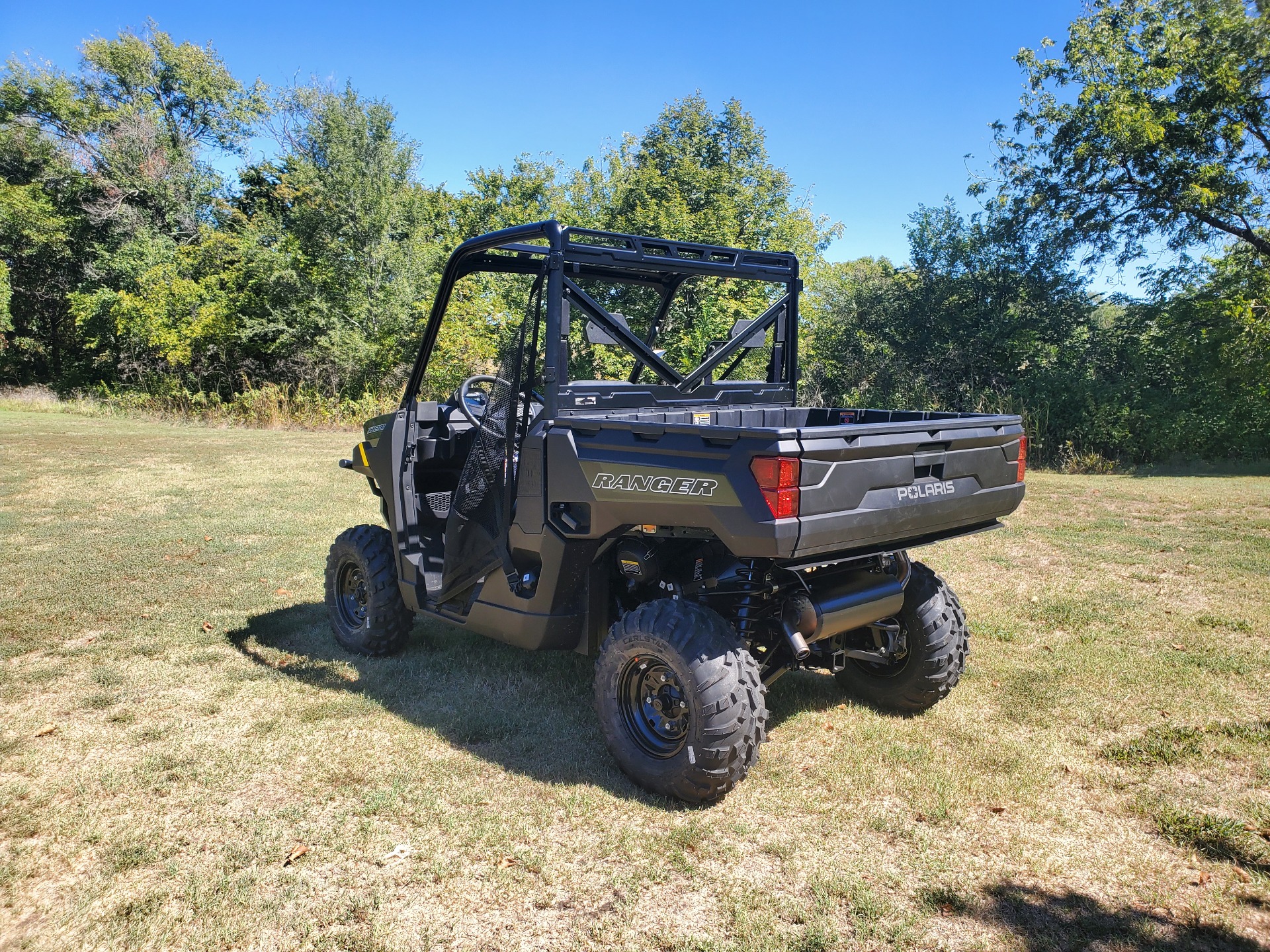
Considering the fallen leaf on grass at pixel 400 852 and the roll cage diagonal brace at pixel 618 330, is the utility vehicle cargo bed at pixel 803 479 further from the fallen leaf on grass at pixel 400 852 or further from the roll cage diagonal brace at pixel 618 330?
the fallen leaf on grass at pixel 400 852

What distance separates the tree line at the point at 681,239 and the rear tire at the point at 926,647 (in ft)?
6.21

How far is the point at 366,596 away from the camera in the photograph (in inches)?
202

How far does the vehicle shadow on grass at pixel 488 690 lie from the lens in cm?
386

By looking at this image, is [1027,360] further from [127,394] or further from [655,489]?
[127,394]

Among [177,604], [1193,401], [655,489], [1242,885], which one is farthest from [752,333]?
[1193,401]

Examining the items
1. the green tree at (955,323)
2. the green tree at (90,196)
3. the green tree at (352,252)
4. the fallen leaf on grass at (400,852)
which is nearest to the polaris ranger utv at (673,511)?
the fallen leaf on grass at (400,852)

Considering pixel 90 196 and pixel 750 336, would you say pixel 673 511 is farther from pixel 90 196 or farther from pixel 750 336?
pixel 90 196

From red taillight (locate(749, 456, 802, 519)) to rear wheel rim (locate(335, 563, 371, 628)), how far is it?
3.08m

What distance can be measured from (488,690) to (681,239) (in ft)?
79.4

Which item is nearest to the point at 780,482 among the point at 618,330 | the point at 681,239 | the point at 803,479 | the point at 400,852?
the point at 803,479

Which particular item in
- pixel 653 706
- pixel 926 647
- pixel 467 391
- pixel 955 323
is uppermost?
pixel 955 323

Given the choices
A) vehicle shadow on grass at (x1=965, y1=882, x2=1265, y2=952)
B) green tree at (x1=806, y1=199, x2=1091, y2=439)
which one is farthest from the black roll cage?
green tree at (x1=806, y1=199, x2=1091, y2=439)

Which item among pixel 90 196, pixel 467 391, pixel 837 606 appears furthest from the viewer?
pixel 90 196

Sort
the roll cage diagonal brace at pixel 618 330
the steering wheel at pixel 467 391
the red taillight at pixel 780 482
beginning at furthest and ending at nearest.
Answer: the steering wheel at pixel 467 391, the roll cage diagonal brace at pixel 618 330, the red taillight at pixel 780 482
